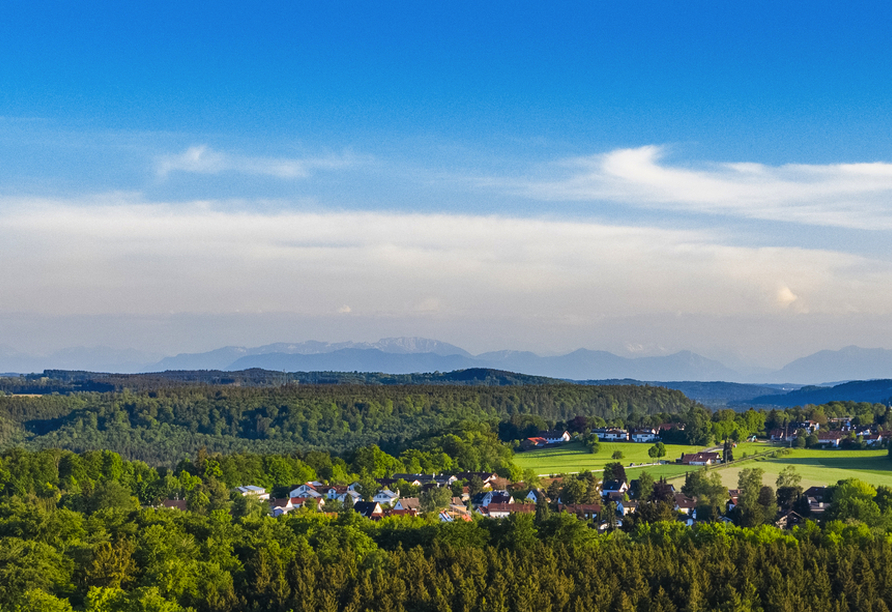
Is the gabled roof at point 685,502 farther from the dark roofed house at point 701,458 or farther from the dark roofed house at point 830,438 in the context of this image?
the dark roofed house at point 830,438

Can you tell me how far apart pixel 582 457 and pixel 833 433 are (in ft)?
135

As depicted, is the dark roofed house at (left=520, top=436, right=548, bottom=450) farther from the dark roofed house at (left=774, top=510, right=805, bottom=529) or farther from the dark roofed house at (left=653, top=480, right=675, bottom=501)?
the dark roofed house at (left=774, top=510, right=805, bottom=529)

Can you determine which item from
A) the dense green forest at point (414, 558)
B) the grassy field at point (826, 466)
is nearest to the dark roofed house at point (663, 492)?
the dense green forest at point (414, 558)

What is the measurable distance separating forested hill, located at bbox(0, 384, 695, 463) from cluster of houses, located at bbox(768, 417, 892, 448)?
4341 centimetres

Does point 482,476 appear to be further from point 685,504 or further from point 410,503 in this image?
point 685,504

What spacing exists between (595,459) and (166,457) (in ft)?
200

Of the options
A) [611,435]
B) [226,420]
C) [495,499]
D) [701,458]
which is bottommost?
[495,499]

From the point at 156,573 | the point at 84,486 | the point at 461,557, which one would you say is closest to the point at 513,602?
the point at 461,557

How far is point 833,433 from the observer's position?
136m

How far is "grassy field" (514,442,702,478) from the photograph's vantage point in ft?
367

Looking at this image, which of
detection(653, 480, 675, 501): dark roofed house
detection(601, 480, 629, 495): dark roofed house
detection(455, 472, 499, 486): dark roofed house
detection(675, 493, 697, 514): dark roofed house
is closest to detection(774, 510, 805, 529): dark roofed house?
detection(675, 493, 697, 514): dark roofed house

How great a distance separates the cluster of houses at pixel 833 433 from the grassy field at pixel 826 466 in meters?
7.72

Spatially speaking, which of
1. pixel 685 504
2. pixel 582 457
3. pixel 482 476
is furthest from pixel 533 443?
pixel 685 504

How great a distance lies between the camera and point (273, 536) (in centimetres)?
5016
